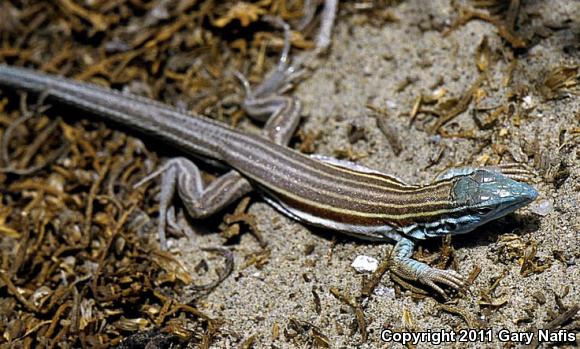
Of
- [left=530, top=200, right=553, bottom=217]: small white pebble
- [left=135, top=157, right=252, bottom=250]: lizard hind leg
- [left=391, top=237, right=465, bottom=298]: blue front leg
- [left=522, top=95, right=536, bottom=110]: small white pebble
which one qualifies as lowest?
[left=135, top=157, right=252, bottom=250]: lizard hind leg

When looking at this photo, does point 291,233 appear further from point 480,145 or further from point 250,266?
point 480,145

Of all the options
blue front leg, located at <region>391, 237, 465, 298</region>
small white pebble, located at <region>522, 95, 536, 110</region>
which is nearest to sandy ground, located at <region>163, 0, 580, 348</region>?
small white pebble, located at <region>522, 95, 536, 110</region>

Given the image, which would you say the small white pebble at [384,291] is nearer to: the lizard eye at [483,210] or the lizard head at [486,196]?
the lizard head at [486,196]

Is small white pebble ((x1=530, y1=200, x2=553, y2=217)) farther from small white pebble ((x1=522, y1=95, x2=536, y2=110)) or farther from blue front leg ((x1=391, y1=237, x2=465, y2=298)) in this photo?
small white pebble ((x1=522, y1=95, x2=536, y2=110))

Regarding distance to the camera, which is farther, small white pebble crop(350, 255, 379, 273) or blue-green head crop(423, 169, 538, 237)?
small white pebble crop(350, 255, 379, 273)

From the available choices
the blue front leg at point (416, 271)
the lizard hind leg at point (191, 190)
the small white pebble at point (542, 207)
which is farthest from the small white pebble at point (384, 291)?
the lizard hind leg at point (191, 190)

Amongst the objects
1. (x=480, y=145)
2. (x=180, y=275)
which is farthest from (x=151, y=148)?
(x=480, y=145)
